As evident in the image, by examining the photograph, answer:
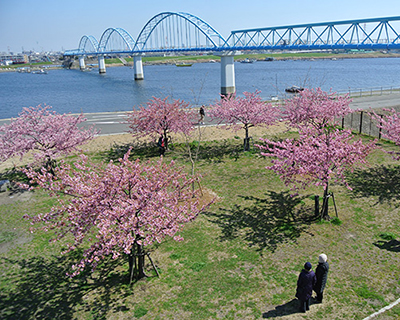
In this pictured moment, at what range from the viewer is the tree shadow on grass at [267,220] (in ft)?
43.0

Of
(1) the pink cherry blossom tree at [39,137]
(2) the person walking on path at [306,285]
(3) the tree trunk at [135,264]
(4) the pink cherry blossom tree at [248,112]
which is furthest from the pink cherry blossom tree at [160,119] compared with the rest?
(2) the person walking on path at [306,285]

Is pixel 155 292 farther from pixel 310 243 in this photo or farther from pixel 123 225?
pixel 310 243

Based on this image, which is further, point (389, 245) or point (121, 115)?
point (121, 115)

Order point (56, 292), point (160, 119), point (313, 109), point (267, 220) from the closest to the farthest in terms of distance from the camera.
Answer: point (56, 292)
point (267, 220)
point (313, 109)
point (160, 119)

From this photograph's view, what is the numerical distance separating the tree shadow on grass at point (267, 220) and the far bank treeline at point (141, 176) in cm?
104

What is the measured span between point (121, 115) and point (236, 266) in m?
32.4

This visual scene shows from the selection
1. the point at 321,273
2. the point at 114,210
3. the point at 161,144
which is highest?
the point at 114,210

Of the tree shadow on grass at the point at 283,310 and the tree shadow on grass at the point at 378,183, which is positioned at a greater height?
the tree shadow on grass at the point at 378,183

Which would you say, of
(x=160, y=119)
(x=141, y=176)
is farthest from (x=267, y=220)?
(x=160, y=119)

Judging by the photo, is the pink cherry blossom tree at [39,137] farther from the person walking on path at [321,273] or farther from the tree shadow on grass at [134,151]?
the person walking on path at [321,273]

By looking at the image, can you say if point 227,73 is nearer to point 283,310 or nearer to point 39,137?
point 39,137

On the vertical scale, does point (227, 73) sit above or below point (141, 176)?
above

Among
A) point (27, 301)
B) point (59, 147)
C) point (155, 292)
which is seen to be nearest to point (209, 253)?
point (155, 292)

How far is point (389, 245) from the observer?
1222 centimetres
